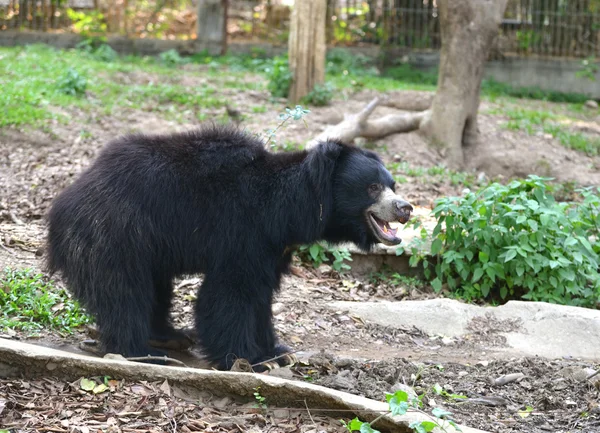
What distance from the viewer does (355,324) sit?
17.7 feet

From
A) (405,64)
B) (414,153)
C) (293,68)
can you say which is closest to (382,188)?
(414,153)

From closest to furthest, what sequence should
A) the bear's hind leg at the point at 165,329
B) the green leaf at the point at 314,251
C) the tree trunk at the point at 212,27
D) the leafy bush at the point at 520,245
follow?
the bear's hind leg at the point at 165,329, the leafy bush at the point at 520,245, the green leaf at the point at 314,251, the tree trunk at the point at 212,27

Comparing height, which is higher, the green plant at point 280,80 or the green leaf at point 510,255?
the green plant at point 280,80

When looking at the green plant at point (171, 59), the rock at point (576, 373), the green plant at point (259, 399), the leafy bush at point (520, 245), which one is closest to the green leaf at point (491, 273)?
the leafy bush at point (520, 245)

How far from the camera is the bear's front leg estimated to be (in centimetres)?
420

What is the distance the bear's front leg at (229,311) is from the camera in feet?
13.8

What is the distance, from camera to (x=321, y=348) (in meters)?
4.99

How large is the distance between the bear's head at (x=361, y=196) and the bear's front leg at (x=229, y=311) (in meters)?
0.56

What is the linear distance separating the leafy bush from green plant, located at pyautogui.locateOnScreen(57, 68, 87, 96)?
203 inches

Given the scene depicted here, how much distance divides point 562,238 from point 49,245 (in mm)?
3741

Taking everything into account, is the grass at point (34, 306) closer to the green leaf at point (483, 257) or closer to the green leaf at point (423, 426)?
the green leaf at point (423, 426)

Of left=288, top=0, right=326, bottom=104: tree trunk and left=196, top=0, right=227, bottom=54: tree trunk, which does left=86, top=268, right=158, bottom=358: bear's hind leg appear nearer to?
left=288, top=0, right=326, bottom=104: tree trunk

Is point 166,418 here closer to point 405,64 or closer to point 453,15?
point 453,15

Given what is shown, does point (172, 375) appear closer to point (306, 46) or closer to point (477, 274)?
point (477, 274)
